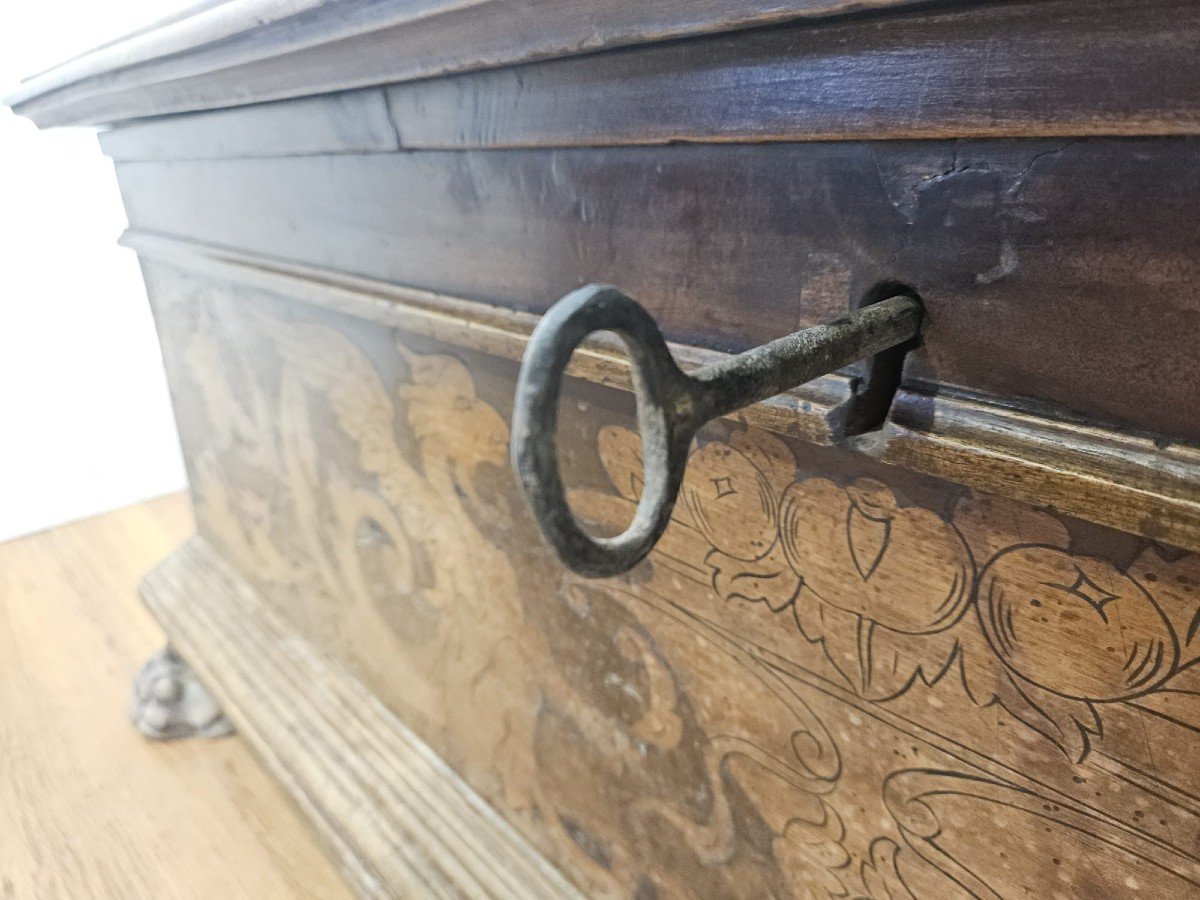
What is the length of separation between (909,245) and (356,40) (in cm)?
36

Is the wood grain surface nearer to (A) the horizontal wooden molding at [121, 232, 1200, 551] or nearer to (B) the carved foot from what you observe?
(B) the carved foot

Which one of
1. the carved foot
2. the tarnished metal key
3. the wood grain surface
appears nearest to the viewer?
the tarnished metal key

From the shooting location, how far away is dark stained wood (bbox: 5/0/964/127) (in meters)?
0.36

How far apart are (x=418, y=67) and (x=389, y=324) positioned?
22cm

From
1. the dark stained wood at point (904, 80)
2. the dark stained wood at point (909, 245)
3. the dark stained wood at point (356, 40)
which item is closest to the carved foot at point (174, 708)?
the dark stained wood at point (356, 40)

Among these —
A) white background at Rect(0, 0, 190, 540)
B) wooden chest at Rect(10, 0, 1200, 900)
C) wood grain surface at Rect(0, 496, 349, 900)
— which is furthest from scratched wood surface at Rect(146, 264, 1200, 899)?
white background at Rect(0, 0, 190, 540)

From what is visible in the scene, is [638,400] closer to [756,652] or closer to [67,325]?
[756,652]

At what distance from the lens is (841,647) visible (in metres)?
0.44

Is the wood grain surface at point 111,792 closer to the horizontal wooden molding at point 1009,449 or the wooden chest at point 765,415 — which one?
the wooden chest at point 765,415

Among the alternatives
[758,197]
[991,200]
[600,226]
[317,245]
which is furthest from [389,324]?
[991,200]

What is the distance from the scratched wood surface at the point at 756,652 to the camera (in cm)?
35

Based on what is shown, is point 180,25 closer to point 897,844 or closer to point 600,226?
point 600,226

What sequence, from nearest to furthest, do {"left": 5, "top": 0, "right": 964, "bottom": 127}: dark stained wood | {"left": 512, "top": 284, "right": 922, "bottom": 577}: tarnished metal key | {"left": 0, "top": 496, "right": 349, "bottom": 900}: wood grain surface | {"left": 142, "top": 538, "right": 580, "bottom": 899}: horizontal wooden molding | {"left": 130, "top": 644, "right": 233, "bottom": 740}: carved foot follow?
{"left": 512, "top": 284, "right": 922, "bottom": 577}: tarnished metal key
{"left": 5, "top": 0, "right": 964, "bottom": 127}: dark stained wood
{"left": 142, "top": 538, "right": 580, "bottom": 899}: horizontal wooden molding
{"left": 0, "top": 496, "right": 349, "bottom": 900}: wood grain surface
{"left": 130, "top": 644, "right": 233, "bottom": 740}: carved foot

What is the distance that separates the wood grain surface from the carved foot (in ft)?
0.06
